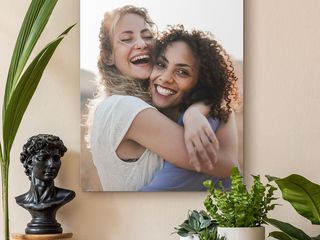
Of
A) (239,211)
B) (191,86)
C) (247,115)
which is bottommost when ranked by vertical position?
(239,211)

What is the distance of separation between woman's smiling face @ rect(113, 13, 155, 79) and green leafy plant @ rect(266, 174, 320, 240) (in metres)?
0.73

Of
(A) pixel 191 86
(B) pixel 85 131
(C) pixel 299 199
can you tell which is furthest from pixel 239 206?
(B) pixel 85 131

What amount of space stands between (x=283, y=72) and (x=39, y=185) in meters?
1.05

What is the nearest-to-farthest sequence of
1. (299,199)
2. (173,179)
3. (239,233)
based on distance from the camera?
(239,233)
(299,199)
(173,179)

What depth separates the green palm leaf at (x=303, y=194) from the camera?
2527 millimetres

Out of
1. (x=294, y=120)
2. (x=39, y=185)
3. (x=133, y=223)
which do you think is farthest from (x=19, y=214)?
(x=294, y=120)

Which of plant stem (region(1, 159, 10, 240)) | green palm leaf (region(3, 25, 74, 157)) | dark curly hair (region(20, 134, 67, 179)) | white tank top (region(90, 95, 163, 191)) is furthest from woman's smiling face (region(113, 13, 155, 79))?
plant stem (region(1, 159, 10, 240))

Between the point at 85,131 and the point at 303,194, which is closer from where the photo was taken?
the point at 303,194

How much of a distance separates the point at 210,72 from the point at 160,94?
8.5 inches

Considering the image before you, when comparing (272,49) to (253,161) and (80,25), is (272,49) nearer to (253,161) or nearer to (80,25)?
(253,161)

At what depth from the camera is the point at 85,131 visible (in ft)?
9.66

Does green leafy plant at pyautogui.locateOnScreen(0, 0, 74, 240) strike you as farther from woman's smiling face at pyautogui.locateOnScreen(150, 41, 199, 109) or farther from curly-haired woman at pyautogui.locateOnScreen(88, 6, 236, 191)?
woman's smiling face at pyautogui.locateOnScreen(150, 41, 199, 109)

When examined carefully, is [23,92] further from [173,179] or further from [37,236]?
[173,179]

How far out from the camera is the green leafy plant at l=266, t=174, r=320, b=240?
2531 mm
